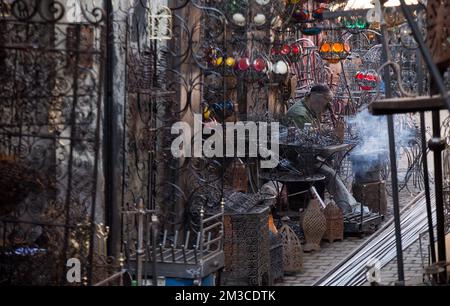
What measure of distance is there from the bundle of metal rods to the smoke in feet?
3.70

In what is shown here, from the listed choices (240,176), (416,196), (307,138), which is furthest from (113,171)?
(416,196)

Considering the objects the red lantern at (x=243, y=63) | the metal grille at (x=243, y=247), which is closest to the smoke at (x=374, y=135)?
the red lantern at (x=243, y=63)

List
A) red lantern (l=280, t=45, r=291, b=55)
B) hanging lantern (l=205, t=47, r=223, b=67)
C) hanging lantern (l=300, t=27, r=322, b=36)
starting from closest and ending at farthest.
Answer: hanging lantern (l=205, t=47, r=223, b=67) < hanging lantern (l=300, t=27, r=322, b=36) < red lantern (l=280, t=45, r=291, b=55)

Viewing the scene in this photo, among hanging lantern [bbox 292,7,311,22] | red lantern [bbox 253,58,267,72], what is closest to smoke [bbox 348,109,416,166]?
hanging lantern [bbox 292,7,311,22]

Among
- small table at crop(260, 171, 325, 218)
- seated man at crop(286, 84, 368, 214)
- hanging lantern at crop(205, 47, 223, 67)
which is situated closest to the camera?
hanging lantern at crop(205, 47, 223, 67)

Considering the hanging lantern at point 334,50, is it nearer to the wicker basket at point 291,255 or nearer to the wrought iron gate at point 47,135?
the wicker basket at point 291,255

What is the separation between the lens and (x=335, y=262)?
10266mm

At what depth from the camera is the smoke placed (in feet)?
43.1

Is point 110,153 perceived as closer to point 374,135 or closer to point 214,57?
point 214,57

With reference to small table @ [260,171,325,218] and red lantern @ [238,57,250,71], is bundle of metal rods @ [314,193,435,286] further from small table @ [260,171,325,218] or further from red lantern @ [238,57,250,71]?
red lantern @ [238,57,250,71]

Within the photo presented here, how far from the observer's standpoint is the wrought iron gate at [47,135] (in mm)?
5441

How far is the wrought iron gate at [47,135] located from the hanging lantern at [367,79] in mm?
10760

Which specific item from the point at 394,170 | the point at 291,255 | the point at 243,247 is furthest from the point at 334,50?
the point at 394,170
